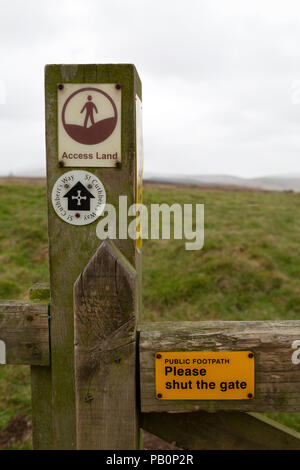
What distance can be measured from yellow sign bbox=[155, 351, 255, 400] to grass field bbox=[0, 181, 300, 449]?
3.12 m

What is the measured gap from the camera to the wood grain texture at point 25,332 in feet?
5.85

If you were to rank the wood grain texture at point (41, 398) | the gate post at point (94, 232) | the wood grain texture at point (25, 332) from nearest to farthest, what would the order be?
the gate post at point (94, 232)
the wood grain texture at point (25, 332)
the wood grain texture at point (41, 398)

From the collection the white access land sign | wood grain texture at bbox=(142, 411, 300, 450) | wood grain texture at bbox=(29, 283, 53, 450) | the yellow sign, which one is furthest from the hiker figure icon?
wood grain texture at bbox=(142, 411, 300, 450)

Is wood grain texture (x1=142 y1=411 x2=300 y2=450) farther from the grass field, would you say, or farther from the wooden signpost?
the grass field

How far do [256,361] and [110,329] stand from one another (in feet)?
1.96

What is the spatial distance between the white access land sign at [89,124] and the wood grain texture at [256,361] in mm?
731

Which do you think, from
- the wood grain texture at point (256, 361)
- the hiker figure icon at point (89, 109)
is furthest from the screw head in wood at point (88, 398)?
the hiker figure icon at point (89, 109)

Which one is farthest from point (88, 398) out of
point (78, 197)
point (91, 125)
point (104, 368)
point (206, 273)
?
point (206, 273)

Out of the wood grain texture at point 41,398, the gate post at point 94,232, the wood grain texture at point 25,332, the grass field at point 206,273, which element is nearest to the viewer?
the gate post at point 94,232

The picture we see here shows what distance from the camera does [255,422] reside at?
1.83 meters

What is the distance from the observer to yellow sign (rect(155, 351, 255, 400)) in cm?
167

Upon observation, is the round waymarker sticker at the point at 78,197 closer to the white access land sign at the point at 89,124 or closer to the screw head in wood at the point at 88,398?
the white access land sign at the point at 89,124
